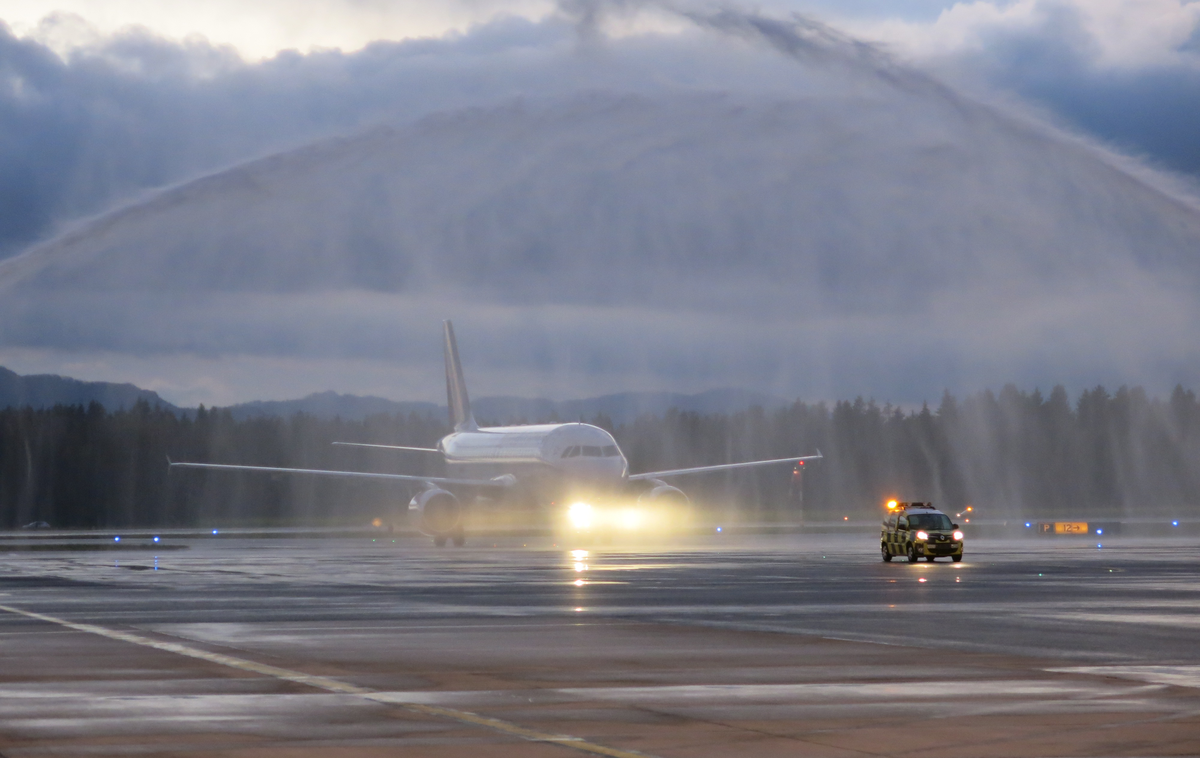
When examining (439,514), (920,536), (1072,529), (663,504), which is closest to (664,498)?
(663,504)

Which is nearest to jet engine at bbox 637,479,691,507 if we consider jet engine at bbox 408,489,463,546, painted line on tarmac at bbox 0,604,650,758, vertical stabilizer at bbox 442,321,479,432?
jet engine at bbox 408,489,463,546

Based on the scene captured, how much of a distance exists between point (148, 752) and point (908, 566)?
3945 centimetres

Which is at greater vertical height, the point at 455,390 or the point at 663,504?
the point at 455,390

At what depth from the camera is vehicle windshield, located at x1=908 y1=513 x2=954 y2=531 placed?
178 feet

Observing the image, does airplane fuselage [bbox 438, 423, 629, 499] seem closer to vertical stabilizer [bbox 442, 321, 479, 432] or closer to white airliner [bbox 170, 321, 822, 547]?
white airliner [bbox 170, 321, 822, 547]

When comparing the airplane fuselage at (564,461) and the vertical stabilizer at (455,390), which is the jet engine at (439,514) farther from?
the vertical stabilizer at (455,390)

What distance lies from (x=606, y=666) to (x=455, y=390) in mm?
85056

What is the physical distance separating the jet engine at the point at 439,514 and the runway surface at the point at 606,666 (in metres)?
30.1

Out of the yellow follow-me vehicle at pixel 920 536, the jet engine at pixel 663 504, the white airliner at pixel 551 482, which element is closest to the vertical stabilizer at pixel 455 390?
the white airliner at pixel 551 482

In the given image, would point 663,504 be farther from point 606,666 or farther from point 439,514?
point 606,666

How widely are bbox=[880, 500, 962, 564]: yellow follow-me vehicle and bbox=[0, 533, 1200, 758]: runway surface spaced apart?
1030cm

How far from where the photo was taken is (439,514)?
72938 mm

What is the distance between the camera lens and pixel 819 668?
2025 cm

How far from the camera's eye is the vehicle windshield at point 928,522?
54.3 m
